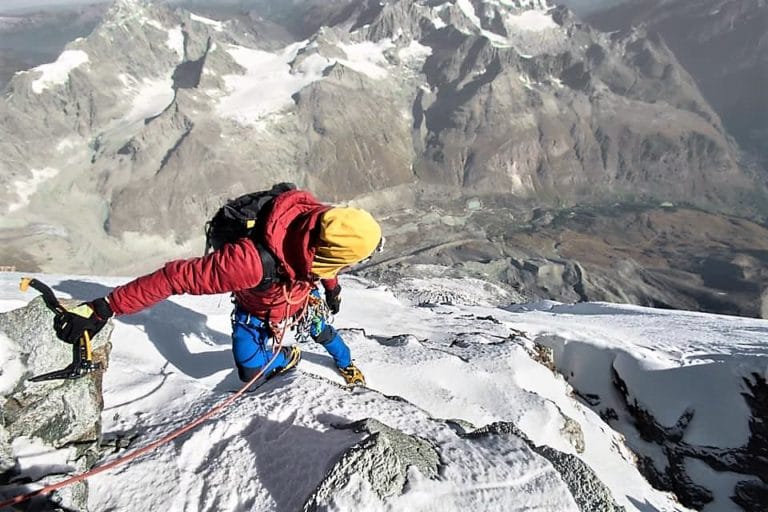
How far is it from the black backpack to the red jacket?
0.27 ft

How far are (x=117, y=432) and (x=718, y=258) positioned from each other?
536ft

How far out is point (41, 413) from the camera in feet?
16.1

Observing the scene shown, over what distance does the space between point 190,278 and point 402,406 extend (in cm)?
332

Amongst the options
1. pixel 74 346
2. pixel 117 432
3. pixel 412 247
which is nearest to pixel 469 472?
pixel 117 432

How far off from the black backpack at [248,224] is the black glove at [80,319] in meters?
1.37

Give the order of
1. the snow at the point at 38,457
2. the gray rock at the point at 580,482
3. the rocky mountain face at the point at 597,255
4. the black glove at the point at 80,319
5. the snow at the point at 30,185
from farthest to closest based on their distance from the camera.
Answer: the snow at the point at 30,185 → the rocky mountain face at the point at 597,255 → the gray rock at the point at 580,482 → the black glove at the point at 80,319 → the snow at the point at 38,457

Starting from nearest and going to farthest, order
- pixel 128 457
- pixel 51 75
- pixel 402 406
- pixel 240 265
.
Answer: pixel 128 457 → pixel 240 265 → pixel 402 406 → pixel 51 75

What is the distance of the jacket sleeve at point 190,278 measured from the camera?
478 cm

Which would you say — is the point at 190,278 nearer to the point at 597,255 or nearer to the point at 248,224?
the point at 248,224

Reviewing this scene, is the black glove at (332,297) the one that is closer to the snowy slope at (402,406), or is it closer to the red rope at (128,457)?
the red rope at (128,457)

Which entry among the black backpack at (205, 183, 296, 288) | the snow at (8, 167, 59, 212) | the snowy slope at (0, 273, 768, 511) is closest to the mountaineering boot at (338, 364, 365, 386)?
the snowy slope at (0, 273, 768, 511)

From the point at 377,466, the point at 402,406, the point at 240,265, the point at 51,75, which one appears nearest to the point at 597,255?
the point at 402,406

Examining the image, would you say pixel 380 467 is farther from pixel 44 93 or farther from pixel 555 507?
pixel 44 93

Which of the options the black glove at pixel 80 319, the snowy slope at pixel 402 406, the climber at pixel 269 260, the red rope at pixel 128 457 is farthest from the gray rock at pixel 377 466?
the black glove at pixel 80 319
